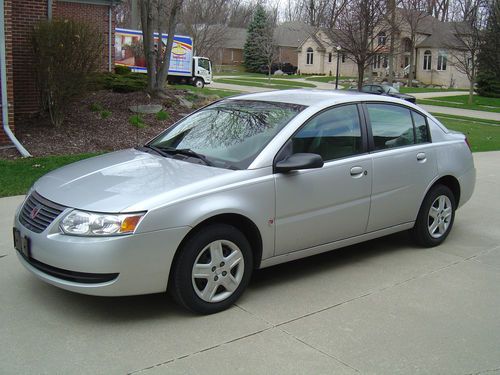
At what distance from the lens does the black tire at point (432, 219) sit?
5861mm

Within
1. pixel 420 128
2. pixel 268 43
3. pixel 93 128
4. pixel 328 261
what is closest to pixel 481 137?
pixel 93 128

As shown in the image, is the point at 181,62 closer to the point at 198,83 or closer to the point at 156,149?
the point at 198,83

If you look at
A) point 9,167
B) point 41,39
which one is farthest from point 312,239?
point 41,39

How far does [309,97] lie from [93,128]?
7804 mm

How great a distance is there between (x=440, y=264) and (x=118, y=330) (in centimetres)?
321

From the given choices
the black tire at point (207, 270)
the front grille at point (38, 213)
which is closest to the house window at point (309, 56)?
the black tire at point (207, 270)

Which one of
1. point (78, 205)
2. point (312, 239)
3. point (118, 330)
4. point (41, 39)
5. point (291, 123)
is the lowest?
point (118, 330)

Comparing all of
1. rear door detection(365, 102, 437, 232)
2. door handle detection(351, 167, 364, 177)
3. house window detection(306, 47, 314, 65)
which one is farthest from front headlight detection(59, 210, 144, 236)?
house window detection(306, 47, 314, 65)

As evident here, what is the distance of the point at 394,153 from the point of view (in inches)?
216

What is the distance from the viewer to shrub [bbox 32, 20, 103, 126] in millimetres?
10867

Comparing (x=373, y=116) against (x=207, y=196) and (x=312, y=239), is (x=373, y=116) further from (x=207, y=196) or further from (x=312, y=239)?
(x=207, y=196)

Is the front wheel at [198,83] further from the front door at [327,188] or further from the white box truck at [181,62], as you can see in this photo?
the front door at [327,188]

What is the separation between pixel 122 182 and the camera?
14.0 feet

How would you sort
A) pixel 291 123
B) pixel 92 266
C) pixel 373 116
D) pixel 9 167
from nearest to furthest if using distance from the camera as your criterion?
pixel 92 266
pixel 291 123
pixel 373 116
pixel 9 167
